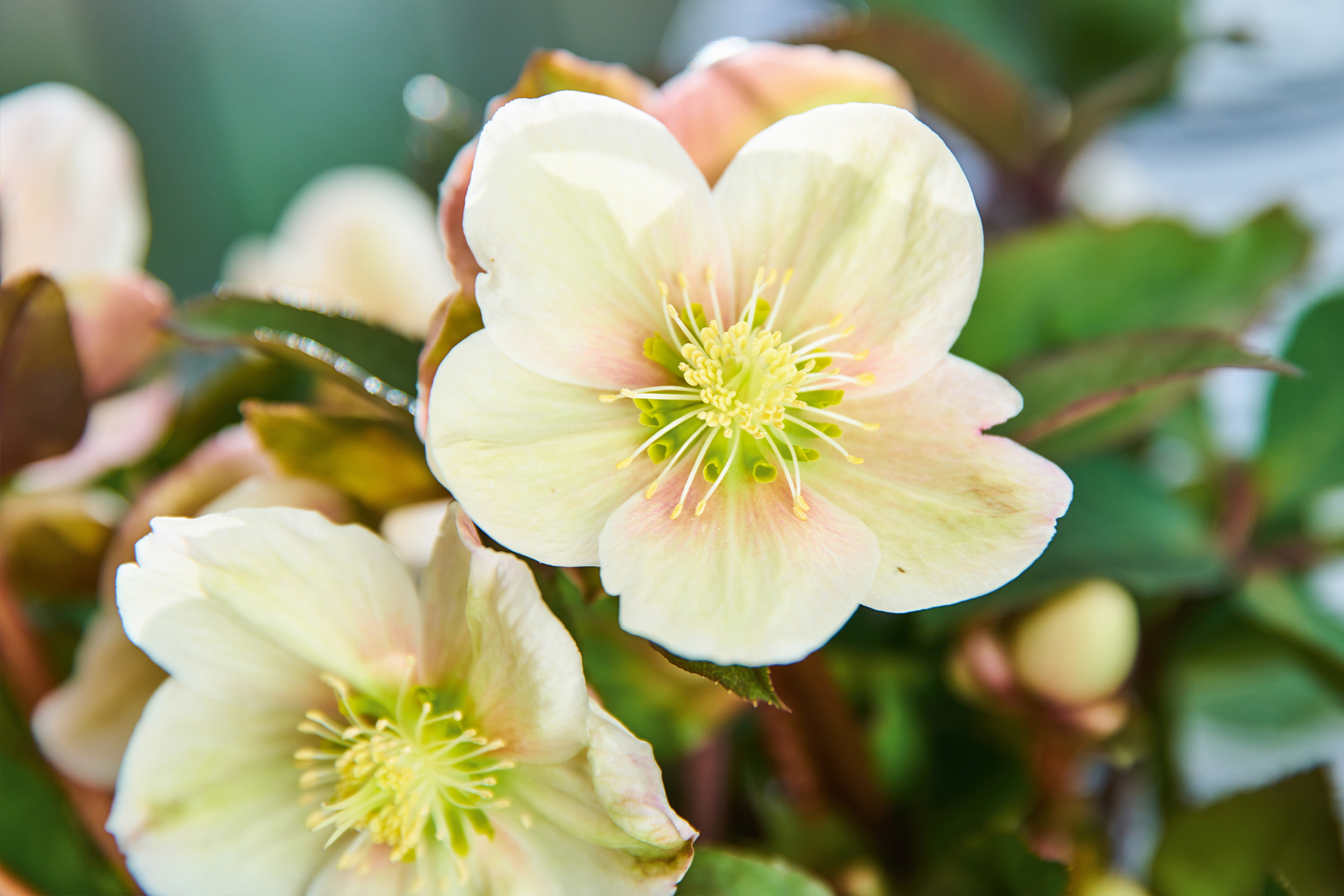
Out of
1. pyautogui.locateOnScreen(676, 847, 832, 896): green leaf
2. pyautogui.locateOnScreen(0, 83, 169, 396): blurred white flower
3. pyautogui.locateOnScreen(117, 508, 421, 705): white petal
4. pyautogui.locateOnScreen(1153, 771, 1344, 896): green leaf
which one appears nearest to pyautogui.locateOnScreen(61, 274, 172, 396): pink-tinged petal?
pyautogui.locateOnScreen(0, 83, 169, 396): blurred white flower

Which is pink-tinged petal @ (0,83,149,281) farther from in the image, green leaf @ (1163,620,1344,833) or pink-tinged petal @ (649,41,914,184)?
green leaf @ (1163,620,1344,833)

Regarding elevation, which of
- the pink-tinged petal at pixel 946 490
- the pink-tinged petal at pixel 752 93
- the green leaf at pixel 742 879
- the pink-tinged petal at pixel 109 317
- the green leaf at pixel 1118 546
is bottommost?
the green leaf at pixel 742 879

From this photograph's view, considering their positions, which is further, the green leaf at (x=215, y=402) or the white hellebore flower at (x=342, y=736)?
the green leaf at (x=215, y=402)

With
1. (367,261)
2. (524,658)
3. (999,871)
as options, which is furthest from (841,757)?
(367,261)

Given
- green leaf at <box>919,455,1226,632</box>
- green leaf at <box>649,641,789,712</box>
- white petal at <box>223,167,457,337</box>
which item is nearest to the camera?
green leaf at <box>649,641,789,712</box>

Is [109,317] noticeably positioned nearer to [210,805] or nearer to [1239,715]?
[210,805]

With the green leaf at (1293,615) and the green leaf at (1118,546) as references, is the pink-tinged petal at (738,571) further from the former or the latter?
the green leaf at (1293,615)

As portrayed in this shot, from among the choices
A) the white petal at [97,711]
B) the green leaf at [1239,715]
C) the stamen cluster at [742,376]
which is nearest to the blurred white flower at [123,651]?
the white petal at [97,711]
